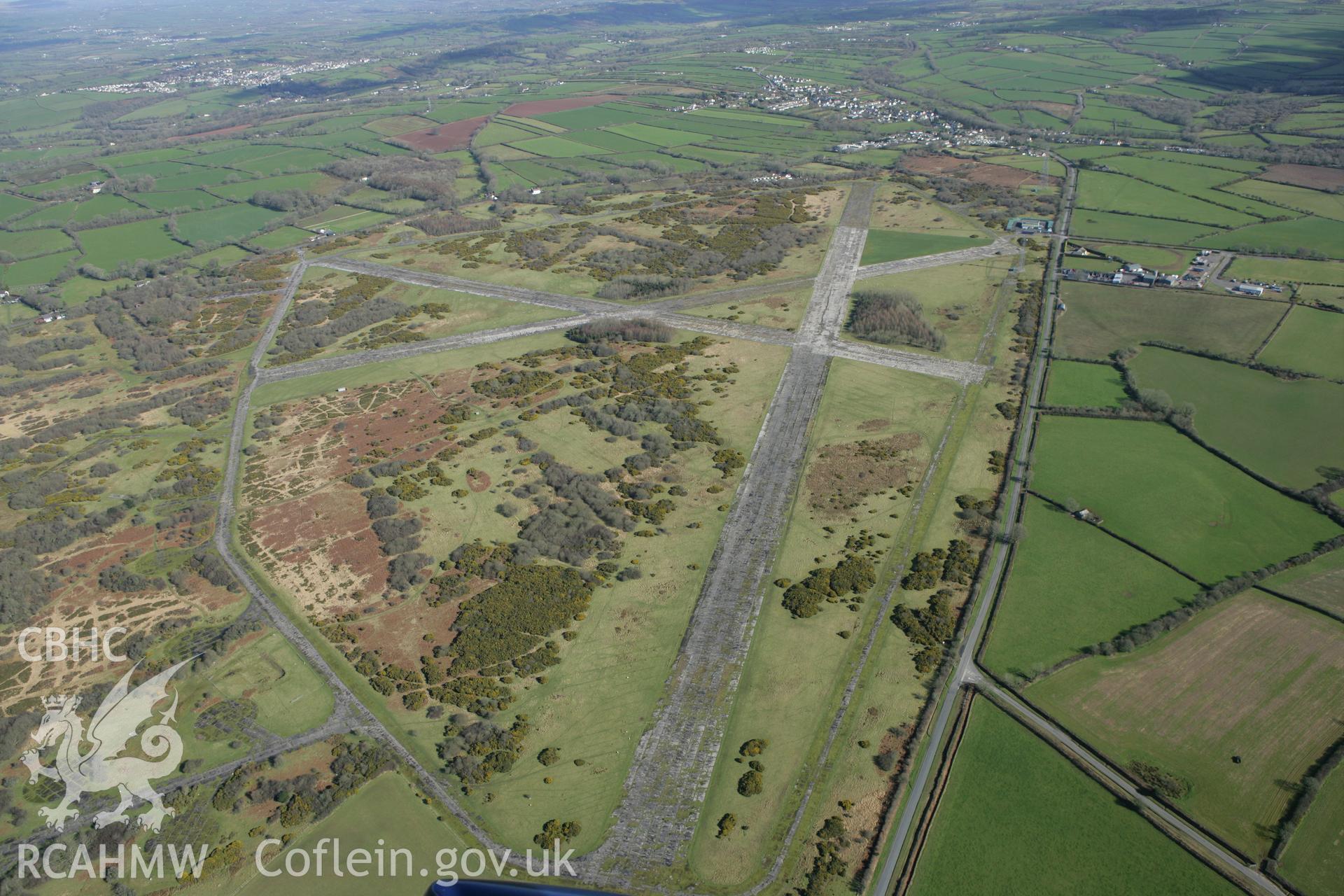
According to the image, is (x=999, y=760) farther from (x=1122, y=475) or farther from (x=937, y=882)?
(x=1122, y=475)

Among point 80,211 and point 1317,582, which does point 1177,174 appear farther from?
point 80,211

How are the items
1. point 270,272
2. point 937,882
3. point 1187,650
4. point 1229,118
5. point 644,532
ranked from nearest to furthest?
point 937,882, point 1187,650, point 644,532, point 270,272, point 1229,118

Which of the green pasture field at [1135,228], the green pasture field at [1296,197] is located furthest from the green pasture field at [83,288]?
the green pasture field at [1296,197]

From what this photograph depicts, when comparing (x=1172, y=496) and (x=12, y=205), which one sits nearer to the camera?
(x=1172, y=496)

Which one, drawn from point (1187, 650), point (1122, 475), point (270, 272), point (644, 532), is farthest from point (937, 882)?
point (270, 272)

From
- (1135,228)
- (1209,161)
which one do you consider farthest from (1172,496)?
(1209,161)

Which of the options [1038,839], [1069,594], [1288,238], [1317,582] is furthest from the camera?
[1288,238]

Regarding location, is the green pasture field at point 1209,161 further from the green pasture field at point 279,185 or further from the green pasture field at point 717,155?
the green pasture field at point 279,185
